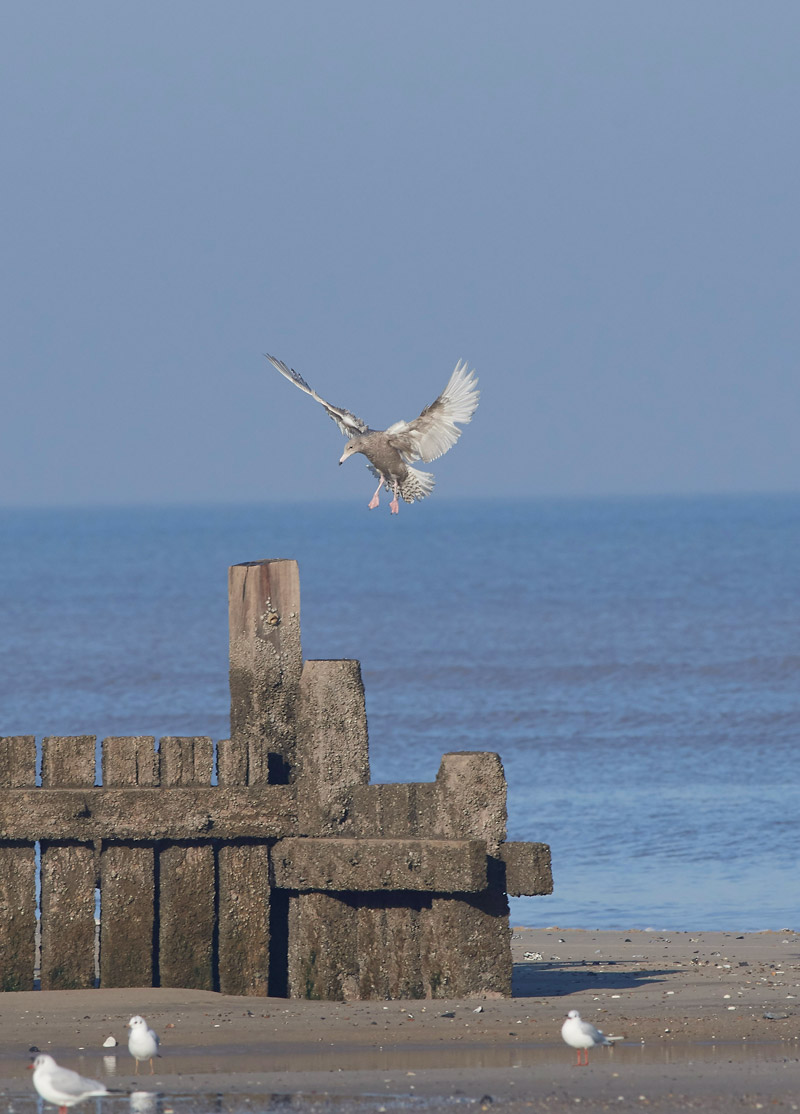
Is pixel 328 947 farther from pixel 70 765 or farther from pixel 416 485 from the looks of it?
pixel 416 485

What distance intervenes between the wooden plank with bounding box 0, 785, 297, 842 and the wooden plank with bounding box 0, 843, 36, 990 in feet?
0.54

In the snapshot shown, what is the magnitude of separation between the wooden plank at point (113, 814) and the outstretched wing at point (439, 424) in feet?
16.4

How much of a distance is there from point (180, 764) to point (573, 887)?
6258 millimetres

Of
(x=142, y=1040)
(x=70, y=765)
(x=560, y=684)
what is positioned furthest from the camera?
(x=560, y=684)

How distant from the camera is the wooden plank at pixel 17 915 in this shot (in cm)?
1057

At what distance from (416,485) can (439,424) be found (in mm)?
1276

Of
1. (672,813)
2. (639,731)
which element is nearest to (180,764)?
(672,813)

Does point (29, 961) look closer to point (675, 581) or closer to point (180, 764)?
point (180, 764)

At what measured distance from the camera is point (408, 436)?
15.2 m

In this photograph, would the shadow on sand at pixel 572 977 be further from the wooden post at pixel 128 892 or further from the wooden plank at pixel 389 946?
the wooden post at pixel 128 892

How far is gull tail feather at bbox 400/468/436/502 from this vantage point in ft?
52.3

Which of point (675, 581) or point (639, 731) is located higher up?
point (675, 581)

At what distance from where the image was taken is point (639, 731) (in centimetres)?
2866

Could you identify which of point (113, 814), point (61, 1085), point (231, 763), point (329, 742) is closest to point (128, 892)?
point (113, 814)
